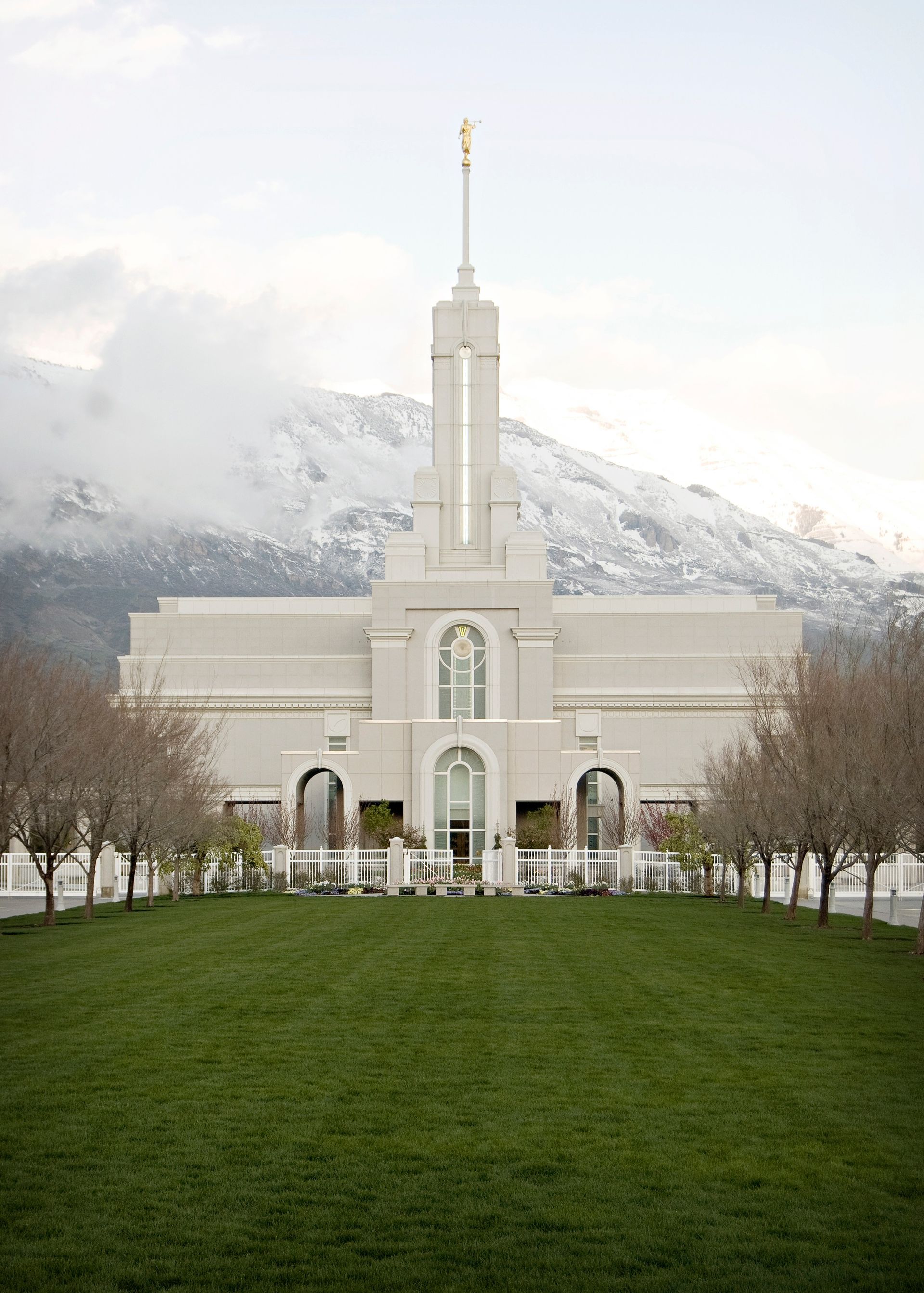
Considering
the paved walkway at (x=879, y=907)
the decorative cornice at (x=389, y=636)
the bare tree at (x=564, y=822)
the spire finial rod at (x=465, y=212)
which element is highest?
the spire finial rod at (x=465, y=212)

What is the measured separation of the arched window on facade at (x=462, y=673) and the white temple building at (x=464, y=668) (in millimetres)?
88

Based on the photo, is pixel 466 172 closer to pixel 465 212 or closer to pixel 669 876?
pixel 465 212

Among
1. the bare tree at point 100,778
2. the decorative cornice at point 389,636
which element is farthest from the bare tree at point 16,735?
the decorative cornice at point 389,636

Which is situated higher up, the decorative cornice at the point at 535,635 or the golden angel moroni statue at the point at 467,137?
the golden angel moroni statue at the point at 467,137

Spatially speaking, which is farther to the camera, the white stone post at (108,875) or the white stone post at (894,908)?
the white stone post at (108,875)

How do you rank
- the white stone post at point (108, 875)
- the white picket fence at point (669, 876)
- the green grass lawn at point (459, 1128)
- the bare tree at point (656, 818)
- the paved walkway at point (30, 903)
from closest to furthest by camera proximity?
the green grass lawn at point (459, 1128) < the paved walkway at point (30, 903) < the white stone post at point (108, 875) < the white picket fence at point (669, 876) < the bare tree at point (656, 818)

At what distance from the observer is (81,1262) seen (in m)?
7.93

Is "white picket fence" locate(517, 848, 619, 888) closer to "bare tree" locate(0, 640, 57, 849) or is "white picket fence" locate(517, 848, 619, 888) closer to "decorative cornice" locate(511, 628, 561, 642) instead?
"decorative cornice" locate(511, 628, 561, 642)

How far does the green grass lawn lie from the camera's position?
318 inches

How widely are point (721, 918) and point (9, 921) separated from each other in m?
15.9

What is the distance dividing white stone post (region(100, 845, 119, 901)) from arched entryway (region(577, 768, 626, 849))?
2269cm

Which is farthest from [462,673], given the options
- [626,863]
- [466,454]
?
[626,863]

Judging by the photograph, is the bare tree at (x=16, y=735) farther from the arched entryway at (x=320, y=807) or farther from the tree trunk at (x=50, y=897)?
the arched entryway at (x=320, y=807)

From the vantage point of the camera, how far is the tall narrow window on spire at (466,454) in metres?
71.9
